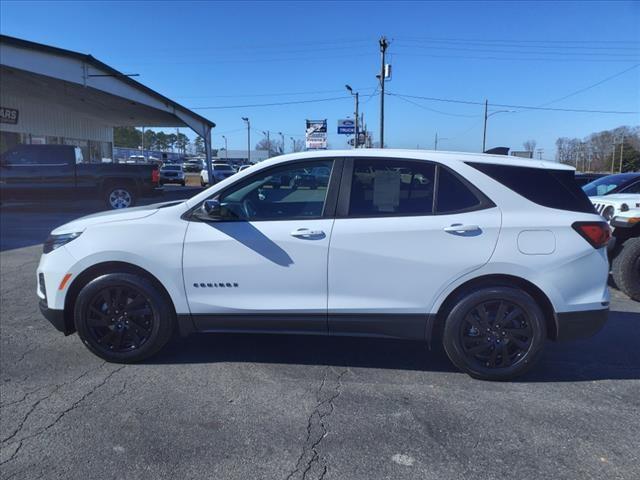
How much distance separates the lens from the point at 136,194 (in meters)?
16.3

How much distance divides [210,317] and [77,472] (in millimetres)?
1467

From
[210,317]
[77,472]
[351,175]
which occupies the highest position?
[351,175]

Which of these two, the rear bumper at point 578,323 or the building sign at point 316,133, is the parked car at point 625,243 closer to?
the rear bumper at point 578,323

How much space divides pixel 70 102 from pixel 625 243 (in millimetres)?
25746

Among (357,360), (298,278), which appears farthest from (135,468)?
(357,360)

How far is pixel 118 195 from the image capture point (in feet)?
52.9

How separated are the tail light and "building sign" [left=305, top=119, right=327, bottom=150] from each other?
59631 mm

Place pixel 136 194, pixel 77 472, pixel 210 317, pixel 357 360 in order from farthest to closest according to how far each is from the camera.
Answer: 1. pixel 136 194
2. pixel 357 360
3. pixel 210 317
4. pixel 77 472

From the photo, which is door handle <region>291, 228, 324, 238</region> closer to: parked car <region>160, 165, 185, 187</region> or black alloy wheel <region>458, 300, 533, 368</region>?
black alloy wheel <region>458, 300, 533, 368</region>

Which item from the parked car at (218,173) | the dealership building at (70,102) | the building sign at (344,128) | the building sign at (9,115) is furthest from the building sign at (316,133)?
the building sign at (9,115)

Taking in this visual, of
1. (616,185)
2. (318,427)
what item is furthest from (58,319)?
(616,185)

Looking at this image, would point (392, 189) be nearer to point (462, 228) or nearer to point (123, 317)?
point (462, 228)

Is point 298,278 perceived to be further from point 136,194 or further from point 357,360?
point 136,194

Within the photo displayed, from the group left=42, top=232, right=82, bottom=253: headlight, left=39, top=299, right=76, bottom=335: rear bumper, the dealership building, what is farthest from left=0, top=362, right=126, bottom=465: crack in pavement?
the dealership building
